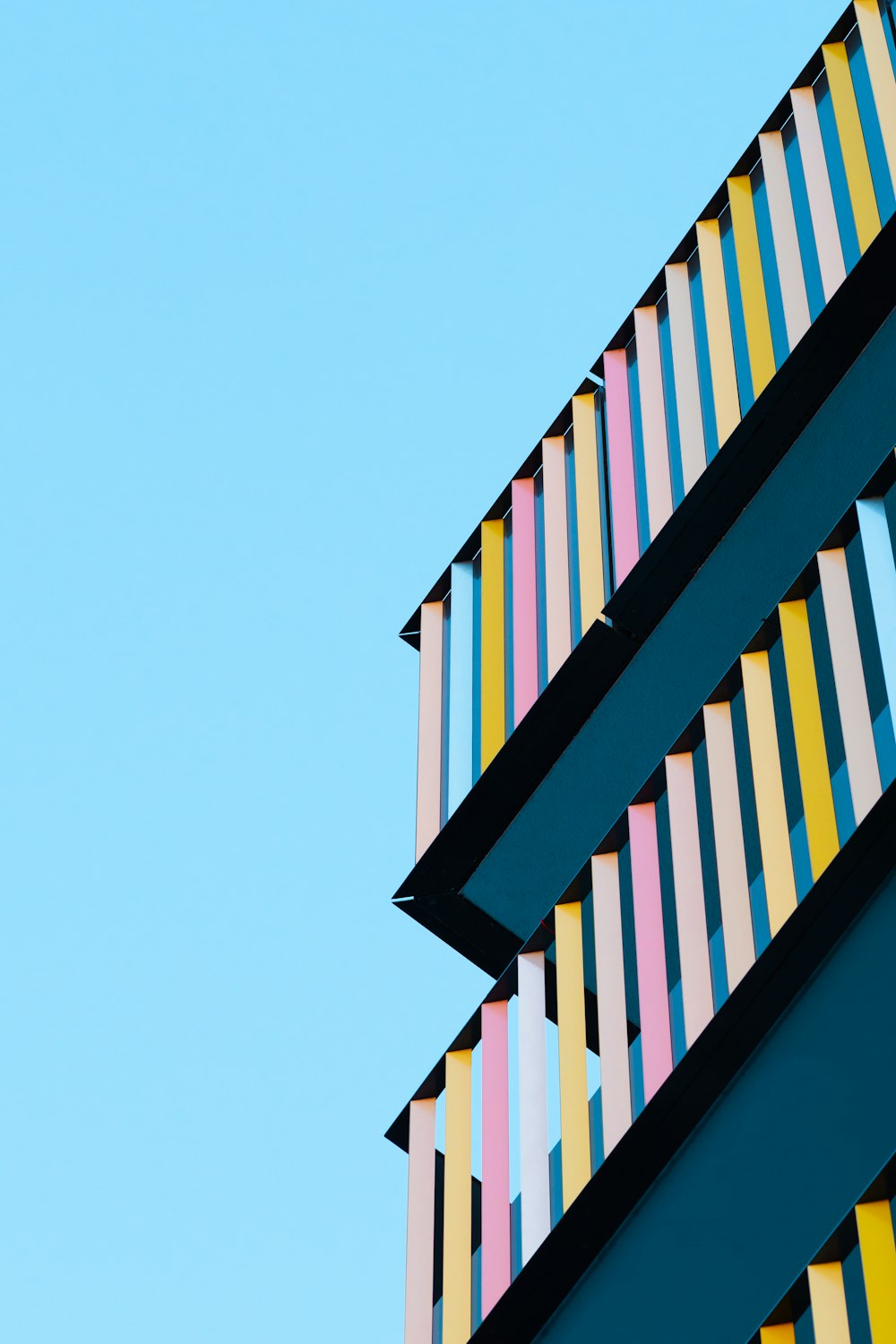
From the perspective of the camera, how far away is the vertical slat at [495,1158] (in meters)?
5.14

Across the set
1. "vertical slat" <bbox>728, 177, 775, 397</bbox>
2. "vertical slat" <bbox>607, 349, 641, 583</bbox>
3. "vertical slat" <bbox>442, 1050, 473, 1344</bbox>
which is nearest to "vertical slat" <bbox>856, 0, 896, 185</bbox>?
"vertical slat" <bbox>728, 177, 775, 397</bbox>

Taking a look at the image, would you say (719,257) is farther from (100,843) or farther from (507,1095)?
(100,843)

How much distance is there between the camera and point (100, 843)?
17859 mm

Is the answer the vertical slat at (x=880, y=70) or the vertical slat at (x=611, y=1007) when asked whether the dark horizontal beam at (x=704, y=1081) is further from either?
the vertical slat at (x=880, y=70)

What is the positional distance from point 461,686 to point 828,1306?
341 cm

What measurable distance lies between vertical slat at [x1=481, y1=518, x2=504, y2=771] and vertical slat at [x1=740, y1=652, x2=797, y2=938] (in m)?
1.62

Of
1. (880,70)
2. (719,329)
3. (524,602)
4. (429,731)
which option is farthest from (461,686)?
(880,70)

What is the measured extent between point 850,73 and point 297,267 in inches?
676

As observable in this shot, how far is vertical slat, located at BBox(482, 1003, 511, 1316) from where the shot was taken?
5145 millimetres

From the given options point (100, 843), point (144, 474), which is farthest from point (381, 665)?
point (100, 843)

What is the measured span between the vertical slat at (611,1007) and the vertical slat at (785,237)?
6.29 feet

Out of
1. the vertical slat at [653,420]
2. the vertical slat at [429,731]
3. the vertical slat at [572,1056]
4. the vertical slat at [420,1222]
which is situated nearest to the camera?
the vertical slat at [572,1056]

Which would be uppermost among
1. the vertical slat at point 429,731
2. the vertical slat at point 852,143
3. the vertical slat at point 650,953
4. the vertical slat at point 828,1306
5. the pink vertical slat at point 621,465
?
the vertical slat at point 852,143

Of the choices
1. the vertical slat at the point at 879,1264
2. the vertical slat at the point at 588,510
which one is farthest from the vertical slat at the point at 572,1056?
the vertical slat at the point at 588,510
